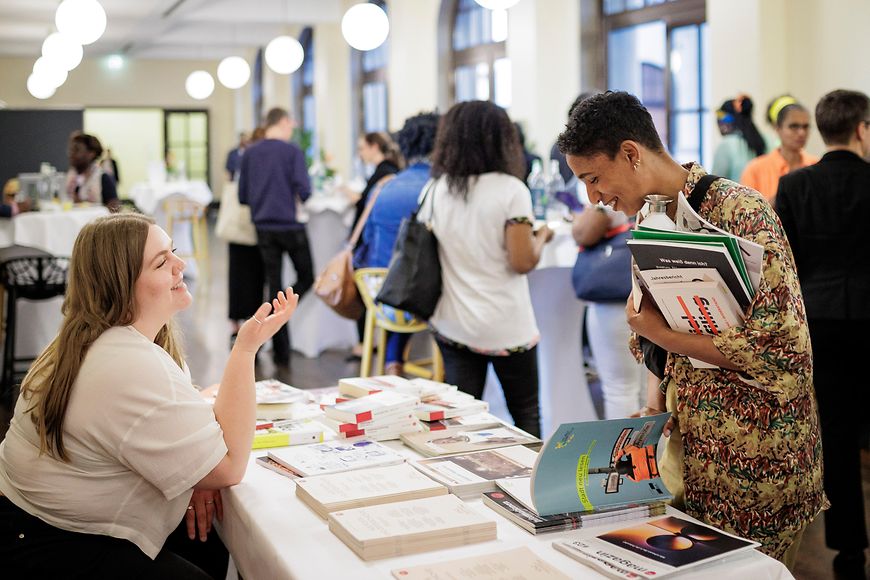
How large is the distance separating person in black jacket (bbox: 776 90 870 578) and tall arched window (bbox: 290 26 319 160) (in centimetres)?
1264

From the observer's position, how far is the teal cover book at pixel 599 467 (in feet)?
4.94

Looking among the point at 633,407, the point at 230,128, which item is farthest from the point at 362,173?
the point at 230,128

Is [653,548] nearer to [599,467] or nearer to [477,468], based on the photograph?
[599,467]

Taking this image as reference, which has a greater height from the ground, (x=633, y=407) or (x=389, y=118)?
(x=389, y=118)

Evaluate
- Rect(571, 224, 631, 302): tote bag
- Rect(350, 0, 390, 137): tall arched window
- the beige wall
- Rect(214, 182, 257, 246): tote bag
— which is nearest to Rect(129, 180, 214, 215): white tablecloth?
Rect(350, 0, 390, 137): tall arched window

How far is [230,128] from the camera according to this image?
71.1 feet

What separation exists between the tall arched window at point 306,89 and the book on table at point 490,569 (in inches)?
548

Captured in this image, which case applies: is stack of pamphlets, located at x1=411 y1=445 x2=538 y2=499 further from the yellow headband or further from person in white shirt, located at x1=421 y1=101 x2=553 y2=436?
Result: the yellow headband

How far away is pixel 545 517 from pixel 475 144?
171 centimetres

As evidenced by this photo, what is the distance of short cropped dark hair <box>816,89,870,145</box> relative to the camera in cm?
274

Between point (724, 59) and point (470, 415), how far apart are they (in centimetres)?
462

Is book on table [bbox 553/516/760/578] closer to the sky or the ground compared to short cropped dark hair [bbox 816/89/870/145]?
closer to the ground

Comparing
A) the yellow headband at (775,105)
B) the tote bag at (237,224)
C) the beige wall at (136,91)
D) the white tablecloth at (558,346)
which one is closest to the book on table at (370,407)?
the white tablecloth at (558,346)

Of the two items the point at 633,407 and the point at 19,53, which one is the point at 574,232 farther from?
the point at 19,53
